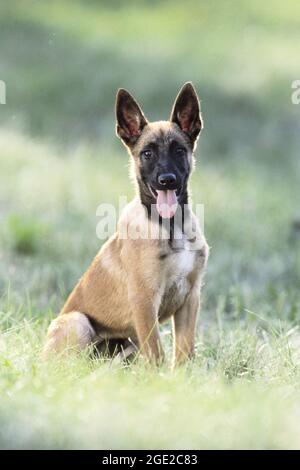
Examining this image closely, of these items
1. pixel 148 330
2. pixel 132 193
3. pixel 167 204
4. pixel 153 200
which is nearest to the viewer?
pixel 148 330

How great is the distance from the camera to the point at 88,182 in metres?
11.6

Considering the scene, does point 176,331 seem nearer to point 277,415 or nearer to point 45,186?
point 277,415

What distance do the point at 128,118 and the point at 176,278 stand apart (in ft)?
3.46

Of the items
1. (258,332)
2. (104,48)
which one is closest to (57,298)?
(258,332)

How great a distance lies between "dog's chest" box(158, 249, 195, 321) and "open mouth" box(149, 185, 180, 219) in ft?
0.79

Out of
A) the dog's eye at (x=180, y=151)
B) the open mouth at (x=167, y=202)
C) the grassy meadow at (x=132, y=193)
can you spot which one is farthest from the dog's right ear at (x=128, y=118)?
the grassy meadow at (x=132, y=193)

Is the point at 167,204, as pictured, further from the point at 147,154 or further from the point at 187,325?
the point at 187,325

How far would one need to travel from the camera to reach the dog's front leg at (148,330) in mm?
5727

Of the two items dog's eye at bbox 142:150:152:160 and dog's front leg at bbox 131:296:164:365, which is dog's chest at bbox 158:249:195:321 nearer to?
dog's front leg at bbox 131:296:164:365

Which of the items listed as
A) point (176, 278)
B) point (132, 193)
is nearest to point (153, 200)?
point (176, 278)

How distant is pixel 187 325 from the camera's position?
6012 mm

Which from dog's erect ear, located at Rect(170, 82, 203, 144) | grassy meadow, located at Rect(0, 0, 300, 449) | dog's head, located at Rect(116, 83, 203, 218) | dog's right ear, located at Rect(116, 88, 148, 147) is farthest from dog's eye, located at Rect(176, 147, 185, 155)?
grassy meadow, located at Rect(0, 0, 300, 449)

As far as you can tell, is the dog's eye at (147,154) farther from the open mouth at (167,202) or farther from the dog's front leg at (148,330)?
the dog's front leg at (148,330)

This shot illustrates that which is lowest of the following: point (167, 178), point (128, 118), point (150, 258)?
point (150, 258)
